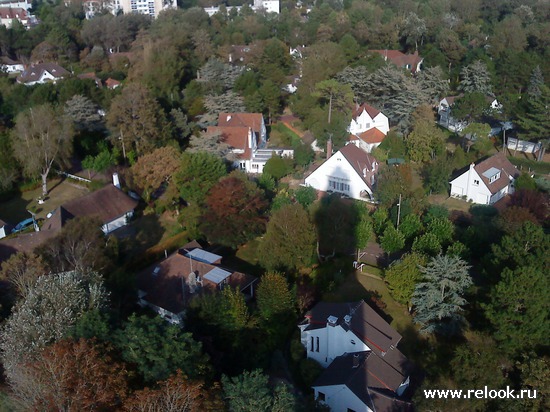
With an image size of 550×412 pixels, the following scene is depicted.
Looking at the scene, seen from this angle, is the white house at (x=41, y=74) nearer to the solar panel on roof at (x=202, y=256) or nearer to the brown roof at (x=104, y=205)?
the brown roof at (x=104, y=205)

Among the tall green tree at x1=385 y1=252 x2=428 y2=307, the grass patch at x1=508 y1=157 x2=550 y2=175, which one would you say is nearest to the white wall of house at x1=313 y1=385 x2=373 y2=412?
the tall green tree at x1=385 y1=252 x2=428 y2=307

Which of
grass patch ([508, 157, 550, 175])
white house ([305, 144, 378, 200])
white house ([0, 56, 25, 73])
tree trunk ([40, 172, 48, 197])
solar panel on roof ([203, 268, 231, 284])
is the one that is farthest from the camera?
white house ([0, 56, 25, 73])

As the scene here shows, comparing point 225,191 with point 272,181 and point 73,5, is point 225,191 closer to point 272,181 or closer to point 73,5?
point 272,181

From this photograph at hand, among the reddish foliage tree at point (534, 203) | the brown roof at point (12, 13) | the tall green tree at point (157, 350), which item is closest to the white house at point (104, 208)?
the tall green tree at point (157, 350)

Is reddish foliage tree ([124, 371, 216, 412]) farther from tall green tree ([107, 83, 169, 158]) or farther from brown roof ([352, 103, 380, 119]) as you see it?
brown roof ([352, 103, 380, 119])

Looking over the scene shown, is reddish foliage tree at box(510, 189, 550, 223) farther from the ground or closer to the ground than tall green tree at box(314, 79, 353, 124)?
closer to the ground

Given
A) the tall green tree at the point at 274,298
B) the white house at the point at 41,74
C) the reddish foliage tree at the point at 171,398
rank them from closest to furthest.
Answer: the reddish foliage tree at the point at 171,398
the tall green tree at the point at 274,298
the white house at the point at 41,74

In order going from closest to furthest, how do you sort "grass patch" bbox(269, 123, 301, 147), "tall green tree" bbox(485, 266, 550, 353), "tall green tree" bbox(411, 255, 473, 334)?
"tall green tree" bbox(485, 266, 550, 353) < "tall green tree" bbox(411, 255, 473, 334) < "grass patch" bbox(269, 123, 301, 147)
